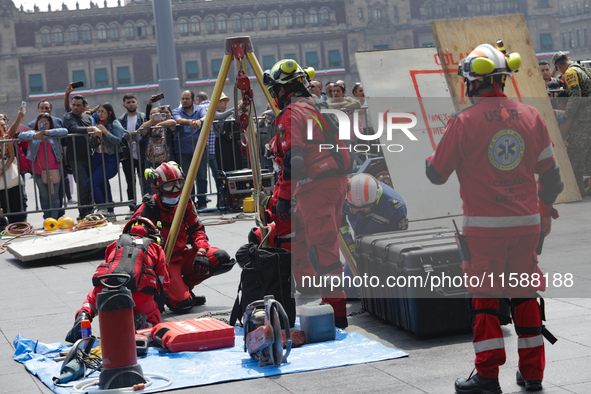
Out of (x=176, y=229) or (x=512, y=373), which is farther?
(x=176, y=229)

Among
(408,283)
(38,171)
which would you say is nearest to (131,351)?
(408,283)

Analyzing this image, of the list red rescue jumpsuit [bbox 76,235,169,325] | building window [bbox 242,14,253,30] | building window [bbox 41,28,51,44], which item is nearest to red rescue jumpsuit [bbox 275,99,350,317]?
red rescue jumpsuit [bbox 76,235,169,325]

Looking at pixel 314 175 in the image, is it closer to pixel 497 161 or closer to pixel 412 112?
pixel 497 161

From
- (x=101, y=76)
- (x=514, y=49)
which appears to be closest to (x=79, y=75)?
(x=101, y=76)

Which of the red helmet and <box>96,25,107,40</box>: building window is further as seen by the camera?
<box>96,25,107,40</box>: building window

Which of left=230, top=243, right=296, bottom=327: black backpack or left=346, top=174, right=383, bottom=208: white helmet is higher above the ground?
left=346, top=174, right=383, bottom=208: white helmet

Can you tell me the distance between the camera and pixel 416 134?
11.4 metres

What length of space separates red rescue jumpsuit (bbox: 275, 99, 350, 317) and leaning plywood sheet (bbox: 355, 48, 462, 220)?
471cm

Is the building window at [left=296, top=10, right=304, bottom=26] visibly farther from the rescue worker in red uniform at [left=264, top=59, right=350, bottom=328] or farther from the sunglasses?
the rescue worker in red uniform at [left=264, top=59, right=350, bottom=328]

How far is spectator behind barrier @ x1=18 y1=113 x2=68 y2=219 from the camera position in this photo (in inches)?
499

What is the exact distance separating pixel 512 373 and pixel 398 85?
6808mm

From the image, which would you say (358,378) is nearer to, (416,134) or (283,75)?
(283,75)

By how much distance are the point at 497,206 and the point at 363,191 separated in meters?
2.40

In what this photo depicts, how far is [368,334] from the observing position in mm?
6312
